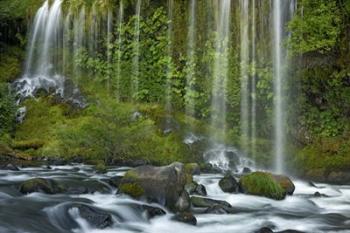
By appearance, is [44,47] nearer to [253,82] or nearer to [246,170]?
[253,82]

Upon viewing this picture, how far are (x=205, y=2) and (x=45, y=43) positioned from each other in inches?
344

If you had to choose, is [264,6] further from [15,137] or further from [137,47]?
[15,137]

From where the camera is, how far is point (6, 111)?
72.9ft

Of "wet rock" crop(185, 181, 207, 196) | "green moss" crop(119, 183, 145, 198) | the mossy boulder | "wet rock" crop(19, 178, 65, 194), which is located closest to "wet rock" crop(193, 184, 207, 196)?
"wet rock" crop(185, 181, 207, 196)

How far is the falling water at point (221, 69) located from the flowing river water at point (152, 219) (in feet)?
21.9

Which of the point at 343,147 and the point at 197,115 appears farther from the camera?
the point at 197,115

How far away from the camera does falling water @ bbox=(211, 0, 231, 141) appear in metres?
20.7

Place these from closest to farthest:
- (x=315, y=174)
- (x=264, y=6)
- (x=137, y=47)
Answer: (x=315, y=174) < (x=264, y=6) < (x=137, y=47)

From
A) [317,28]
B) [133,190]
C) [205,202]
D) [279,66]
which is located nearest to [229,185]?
[205,202]

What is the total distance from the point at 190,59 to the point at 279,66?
3812 mm

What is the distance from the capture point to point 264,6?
20.4m

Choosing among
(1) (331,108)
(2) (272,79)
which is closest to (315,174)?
(1) (331,108)

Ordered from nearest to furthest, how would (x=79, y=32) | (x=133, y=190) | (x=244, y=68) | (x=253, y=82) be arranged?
(x=133, y=190), (x=253, y=82), (x=244, y=68), (x=79, y=32)

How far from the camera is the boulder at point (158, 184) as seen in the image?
11406mm
